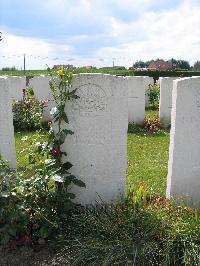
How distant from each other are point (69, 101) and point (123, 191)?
1.22 meters

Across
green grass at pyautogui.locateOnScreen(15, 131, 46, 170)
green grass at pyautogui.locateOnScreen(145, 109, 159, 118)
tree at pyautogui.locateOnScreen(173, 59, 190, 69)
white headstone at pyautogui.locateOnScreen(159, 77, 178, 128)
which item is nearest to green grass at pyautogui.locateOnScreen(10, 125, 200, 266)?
green grass at pyautogui.locateOnScreen(15, 131, 46, 170)

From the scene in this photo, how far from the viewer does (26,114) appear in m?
10.7

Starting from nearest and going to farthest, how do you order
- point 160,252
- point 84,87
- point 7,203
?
point 160,252, point 7,203, point 84,87

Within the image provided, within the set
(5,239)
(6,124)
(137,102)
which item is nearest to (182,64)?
(137,102)

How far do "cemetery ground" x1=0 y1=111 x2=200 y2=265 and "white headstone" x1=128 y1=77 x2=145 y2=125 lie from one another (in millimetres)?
6498

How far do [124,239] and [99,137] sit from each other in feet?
4.08

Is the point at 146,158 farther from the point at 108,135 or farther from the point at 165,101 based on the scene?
the point at 165,101

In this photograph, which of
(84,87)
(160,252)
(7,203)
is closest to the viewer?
(160,252)

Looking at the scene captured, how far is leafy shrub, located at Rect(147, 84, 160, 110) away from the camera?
48.5 feet

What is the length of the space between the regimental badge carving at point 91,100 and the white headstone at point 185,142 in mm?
819

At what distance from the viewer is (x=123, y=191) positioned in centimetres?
463

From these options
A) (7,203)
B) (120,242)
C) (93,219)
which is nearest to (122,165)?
(93,219)

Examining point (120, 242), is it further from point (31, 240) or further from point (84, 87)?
point (84, 87)

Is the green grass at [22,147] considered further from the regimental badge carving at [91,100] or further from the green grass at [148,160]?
the green grass at [148,160]
